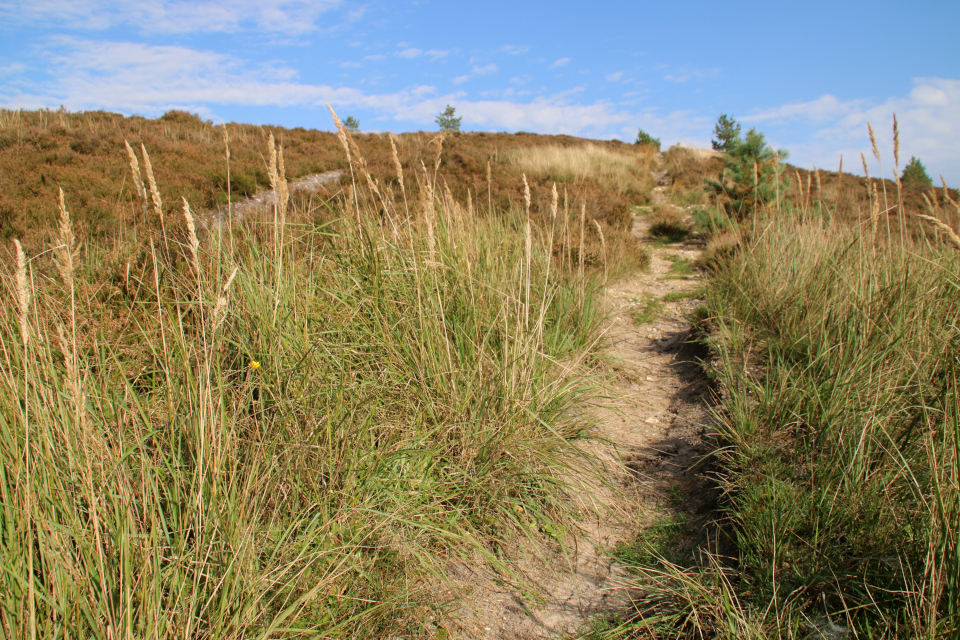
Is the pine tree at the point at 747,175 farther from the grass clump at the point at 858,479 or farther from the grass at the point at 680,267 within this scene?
the grass clump at the point at 858,479

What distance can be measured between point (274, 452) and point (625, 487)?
179 centimetres

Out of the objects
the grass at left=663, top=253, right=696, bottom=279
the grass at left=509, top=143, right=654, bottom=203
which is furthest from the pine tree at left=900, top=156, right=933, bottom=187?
the grass at left=663, top=253, right=696, bottom=279

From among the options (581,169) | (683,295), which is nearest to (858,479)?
(683,295)

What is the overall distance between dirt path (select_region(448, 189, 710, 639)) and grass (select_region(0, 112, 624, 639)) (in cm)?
15

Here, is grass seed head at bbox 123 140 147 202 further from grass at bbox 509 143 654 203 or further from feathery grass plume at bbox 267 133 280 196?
grass at bbox 509 143 654 203

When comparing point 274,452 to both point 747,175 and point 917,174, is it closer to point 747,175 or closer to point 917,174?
point 747,175

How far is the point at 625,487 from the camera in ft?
8.52

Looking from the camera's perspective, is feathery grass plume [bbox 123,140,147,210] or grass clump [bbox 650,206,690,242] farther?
grass clump [bbox 650,206,690,242]

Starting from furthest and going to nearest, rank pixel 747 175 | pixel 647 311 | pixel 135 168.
Answer: pixel 747 175, pixel 647 311, pixel 135 168

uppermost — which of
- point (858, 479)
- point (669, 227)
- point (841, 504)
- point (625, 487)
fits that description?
point (669, 227)

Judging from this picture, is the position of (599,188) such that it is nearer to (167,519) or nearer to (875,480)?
(875,480)

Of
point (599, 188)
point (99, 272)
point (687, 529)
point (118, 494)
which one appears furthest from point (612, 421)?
point (599, 188)

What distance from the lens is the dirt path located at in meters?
1.82

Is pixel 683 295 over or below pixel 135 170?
below
